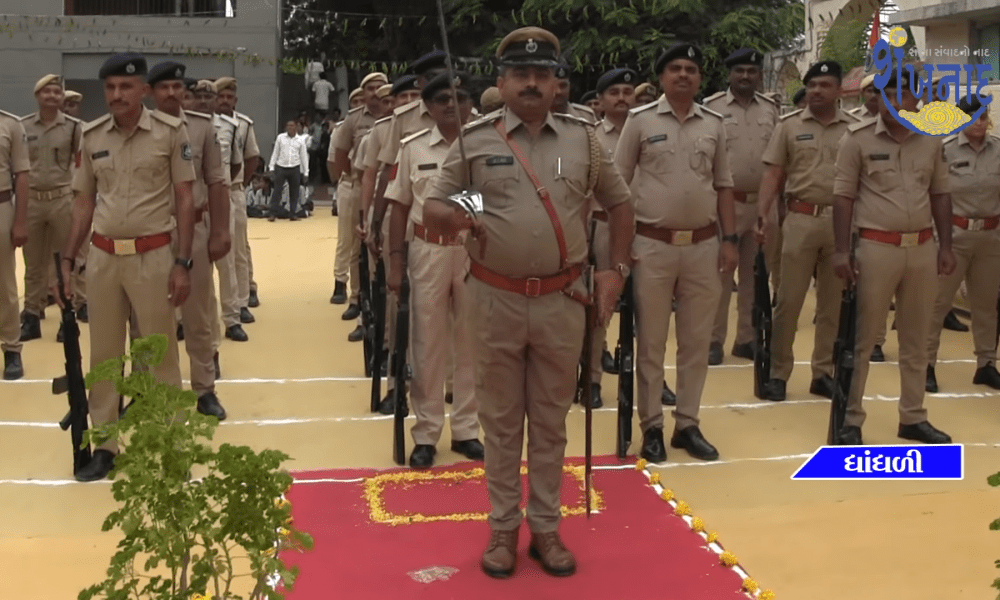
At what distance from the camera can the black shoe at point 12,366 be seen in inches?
367

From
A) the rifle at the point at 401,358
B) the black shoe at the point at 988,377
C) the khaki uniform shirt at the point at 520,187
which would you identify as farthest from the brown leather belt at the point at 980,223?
the khaki uniform shirt at the point at 520,187

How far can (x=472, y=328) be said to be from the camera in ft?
17.9

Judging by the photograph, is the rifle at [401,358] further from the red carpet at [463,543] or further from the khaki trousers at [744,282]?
the khaki trousers at [744,282]

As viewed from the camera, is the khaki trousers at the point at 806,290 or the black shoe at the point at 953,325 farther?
the black shoe at the point at 953,325

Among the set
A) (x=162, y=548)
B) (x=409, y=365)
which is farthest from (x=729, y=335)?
(x=162, y=548)

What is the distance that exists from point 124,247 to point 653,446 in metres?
3.06

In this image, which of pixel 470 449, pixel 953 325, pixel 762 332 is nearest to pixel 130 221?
pixel 470 449

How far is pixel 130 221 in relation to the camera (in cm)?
683

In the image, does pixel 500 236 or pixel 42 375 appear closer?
pixel 500 236

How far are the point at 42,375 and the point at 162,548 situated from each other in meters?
6.11

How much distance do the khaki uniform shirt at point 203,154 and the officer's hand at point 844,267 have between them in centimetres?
367

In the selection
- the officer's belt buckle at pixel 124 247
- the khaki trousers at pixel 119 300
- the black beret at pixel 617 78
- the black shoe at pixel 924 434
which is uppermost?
the black beret at pixel 617 78

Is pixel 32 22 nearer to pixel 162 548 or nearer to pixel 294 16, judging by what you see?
pixel 294 16

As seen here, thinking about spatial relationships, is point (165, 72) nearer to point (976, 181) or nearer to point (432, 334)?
point (432, 334)
